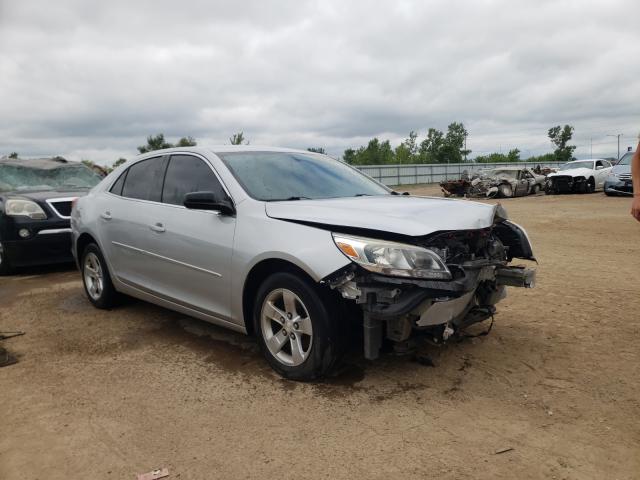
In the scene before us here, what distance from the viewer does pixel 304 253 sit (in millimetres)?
3266

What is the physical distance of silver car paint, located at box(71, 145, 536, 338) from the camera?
10.7 feet

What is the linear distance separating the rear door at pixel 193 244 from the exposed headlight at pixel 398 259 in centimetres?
107

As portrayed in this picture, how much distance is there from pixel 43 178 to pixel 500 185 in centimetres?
2034

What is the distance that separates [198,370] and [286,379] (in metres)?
0.70

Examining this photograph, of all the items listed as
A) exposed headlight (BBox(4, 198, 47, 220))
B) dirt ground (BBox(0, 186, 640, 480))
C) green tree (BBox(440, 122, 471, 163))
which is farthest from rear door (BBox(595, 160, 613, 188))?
green tree (BBox(440, 122, 471, 163))

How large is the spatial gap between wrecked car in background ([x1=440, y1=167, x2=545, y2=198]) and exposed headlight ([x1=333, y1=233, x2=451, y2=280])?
22.2 metres

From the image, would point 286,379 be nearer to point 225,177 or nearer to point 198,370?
point 198,370

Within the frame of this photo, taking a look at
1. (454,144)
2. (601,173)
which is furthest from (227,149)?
(454,144)

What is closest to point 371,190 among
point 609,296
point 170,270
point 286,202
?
point 286,202

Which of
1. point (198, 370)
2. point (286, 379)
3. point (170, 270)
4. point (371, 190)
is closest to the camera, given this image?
point (286, 379)

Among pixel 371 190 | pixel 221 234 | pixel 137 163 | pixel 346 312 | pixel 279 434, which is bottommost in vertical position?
pixel 279 434

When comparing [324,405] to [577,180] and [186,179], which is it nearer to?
[186,179]

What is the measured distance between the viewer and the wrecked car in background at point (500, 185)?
79.2ft

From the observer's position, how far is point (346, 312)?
3.30 meters
